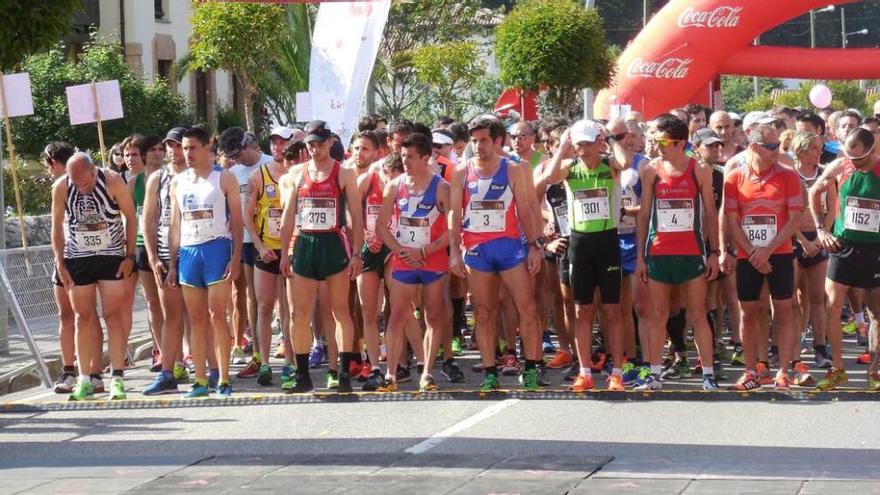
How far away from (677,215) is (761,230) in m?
0.65

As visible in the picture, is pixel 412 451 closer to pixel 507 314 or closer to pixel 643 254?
pixel 643 254

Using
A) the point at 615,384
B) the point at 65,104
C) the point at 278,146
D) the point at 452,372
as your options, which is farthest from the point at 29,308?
the point at 65,104

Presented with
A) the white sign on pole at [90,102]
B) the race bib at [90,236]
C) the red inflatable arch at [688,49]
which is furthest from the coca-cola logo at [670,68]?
the race bib at [90,236]

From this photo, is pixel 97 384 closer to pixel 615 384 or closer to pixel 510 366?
pixel 510 366

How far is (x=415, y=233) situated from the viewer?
12086 mm

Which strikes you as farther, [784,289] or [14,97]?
[14,97]

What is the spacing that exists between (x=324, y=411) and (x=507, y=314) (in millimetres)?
2562

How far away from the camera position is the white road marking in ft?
31.7

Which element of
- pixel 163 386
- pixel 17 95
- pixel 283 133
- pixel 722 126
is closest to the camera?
pixel 163 386

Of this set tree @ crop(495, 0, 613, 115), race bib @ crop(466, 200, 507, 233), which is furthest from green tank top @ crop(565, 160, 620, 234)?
tree @ crop(495, 0, 613, 115)

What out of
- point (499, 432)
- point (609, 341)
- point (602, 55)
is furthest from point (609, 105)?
point (499, 432)

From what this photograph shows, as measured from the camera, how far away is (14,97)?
655 inches

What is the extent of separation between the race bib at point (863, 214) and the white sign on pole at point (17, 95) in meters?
8.84

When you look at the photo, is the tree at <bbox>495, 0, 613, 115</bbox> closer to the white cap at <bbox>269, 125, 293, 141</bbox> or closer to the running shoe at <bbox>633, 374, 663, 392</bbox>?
the white cap at <bbox>269, 125, 293, 141</bbox>
